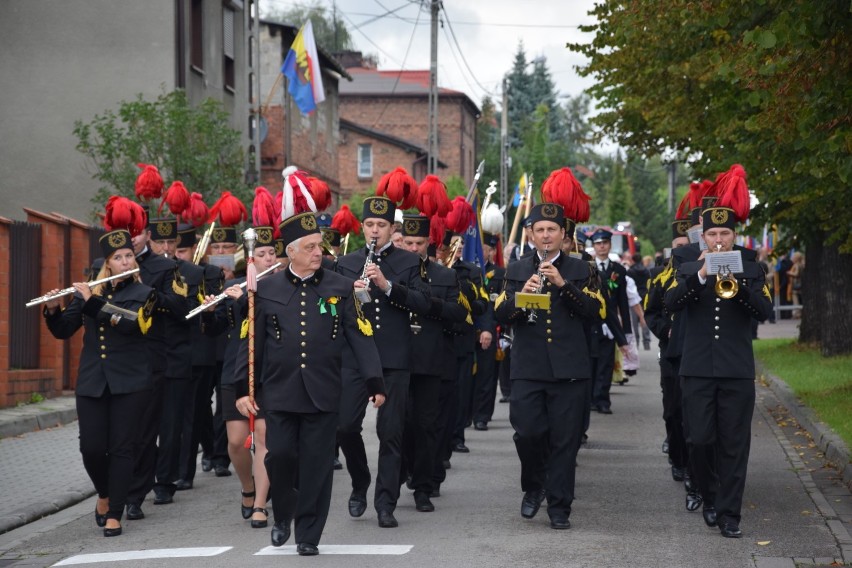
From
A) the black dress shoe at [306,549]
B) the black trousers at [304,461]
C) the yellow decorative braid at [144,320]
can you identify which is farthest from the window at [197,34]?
the black dress shoe at [306,549]

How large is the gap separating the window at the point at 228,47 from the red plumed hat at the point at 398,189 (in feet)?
77.3

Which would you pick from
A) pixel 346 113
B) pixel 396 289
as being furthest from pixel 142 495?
pixel 346 113

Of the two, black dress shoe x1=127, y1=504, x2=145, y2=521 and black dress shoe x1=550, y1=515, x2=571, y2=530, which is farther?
black dress shoe x1=127, y1=504, x2=145, y2=521

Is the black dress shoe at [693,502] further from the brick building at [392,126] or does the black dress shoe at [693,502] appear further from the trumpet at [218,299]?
the brick building at [392,126]

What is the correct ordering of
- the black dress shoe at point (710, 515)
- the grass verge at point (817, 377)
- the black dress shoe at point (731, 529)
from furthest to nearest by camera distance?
the grass verge at point (817, 377)
the black dress shoe at point (710, 515)
the black dress shoe at point (731, 529)

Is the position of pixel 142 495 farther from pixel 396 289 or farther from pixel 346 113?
pixel 346 113

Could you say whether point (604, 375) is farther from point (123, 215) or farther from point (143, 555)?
point (143, 555)

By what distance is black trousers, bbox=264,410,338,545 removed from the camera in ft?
27.3

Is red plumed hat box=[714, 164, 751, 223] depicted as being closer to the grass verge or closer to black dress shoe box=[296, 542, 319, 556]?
black dress shoe box=[296, 542, 319, 556]

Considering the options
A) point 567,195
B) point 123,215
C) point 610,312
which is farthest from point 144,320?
point 610,312

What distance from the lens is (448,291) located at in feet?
34.9

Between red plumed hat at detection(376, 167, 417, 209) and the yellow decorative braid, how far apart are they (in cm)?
192

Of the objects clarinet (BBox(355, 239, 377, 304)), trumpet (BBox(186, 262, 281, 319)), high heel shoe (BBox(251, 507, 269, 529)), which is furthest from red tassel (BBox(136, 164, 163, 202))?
high heel shoe (BBox(251, 507, 269, 529))

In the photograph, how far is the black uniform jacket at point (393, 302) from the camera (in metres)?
9.93
